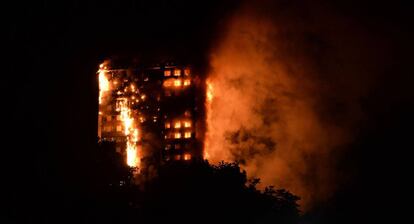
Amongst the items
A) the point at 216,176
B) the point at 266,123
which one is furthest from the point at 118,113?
the point at 216,176

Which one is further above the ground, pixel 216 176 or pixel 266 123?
pixel 266 123

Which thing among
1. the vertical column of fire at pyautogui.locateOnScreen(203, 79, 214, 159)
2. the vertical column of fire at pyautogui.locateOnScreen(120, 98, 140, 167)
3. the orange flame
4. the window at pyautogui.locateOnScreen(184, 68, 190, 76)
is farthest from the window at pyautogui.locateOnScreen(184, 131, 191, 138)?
the orange flame

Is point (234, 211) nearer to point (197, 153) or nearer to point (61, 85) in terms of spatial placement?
point (61, 85)

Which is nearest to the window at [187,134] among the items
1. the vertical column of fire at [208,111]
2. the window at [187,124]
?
the window at [187,124]

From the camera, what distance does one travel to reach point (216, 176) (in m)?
19.6

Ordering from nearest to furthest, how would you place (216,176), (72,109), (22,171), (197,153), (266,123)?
(22,171)
(216,176)
(72,109)
(266,123)
(197,153)

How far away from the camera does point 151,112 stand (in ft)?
165

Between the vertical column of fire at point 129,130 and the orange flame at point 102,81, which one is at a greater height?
the orange flame at point 102,81

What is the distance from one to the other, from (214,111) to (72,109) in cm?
2688

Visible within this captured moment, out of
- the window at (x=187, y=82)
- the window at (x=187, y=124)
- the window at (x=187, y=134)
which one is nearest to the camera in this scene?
→ the window at (x=187, y=82)

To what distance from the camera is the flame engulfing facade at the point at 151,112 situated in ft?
157

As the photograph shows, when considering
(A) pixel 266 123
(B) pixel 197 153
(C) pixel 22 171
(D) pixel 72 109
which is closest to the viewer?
(C) pixel 22 171

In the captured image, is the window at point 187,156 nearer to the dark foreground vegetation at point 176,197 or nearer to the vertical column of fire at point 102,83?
the vertical column of fire at point 102,83

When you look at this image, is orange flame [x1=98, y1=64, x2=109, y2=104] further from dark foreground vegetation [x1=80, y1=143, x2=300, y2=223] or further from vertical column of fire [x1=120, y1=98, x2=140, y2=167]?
dark foreground vegetation [x1=80, y1=143, x2=300, y2=223]
